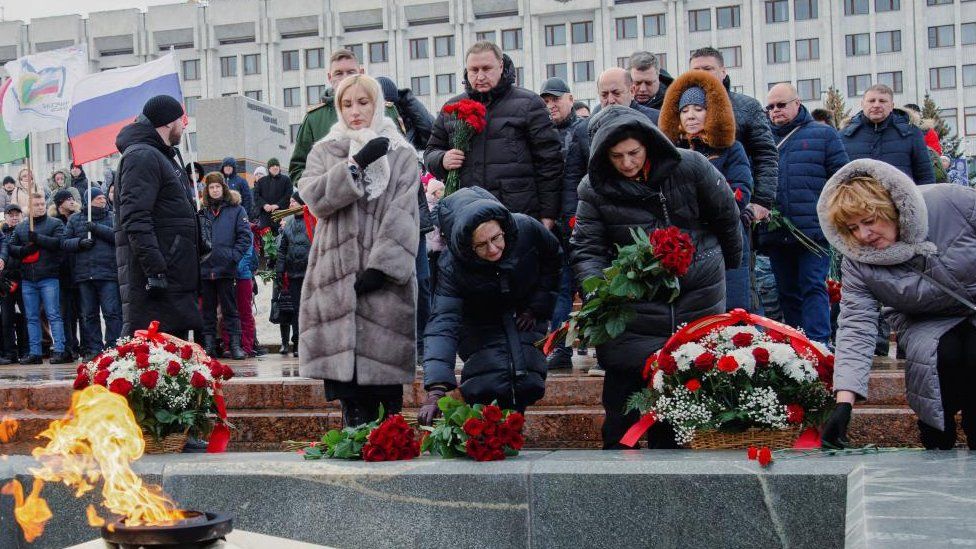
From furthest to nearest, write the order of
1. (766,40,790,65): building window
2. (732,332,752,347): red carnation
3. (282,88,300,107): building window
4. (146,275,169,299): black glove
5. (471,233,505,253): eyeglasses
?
(282,88,300,107): building window
(766,40,790,65): building window
(146,275,169,299): black glove
(471,233,505,253): eyeglasses
(732,332,752,347): red carnation

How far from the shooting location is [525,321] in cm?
552

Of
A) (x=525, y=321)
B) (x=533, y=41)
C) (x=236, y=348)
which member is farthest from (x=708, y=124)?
(x=533, y=41)

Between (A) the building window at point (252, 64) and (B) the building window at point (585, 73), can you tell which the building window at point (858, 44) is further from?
(A) the building window at point (252, 64)

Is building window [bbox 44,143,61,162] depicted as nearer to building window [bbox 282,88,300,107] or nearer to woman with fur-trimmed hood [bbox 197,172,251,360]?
building window [bbox 282,88,300,107]

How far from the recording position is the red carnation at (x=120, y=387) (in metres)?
5.33

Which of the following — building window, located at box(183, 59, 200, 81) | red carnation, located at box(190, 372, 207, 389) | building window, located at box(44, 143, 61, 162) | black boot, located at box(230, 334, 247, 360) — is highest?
building window, located at box(183, 59, 200, 81)

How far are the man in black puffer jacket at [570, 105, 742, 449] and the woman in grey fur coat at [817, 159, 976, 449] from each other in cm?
88

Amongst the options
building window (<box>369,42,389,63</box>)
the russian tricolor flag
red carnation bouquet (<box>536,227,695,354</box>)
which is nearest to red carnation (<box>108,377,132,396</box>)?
red carnation bouquet (<box>536,227,695,354</box>)

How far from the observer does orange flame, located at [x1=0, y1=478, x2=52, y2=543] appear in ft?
15.9

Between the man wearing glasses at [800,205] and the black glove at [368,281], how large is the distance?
2798 mm

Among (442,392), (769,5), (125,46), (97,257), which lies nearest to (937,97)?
(769,5)

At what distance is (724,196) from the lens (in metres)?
5.30

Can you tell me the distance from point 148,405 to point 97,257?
5.59 m

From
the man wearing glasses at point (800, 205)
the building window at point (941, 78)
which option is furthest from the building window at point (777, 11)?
the man wearing glasses at point (800, 205)
